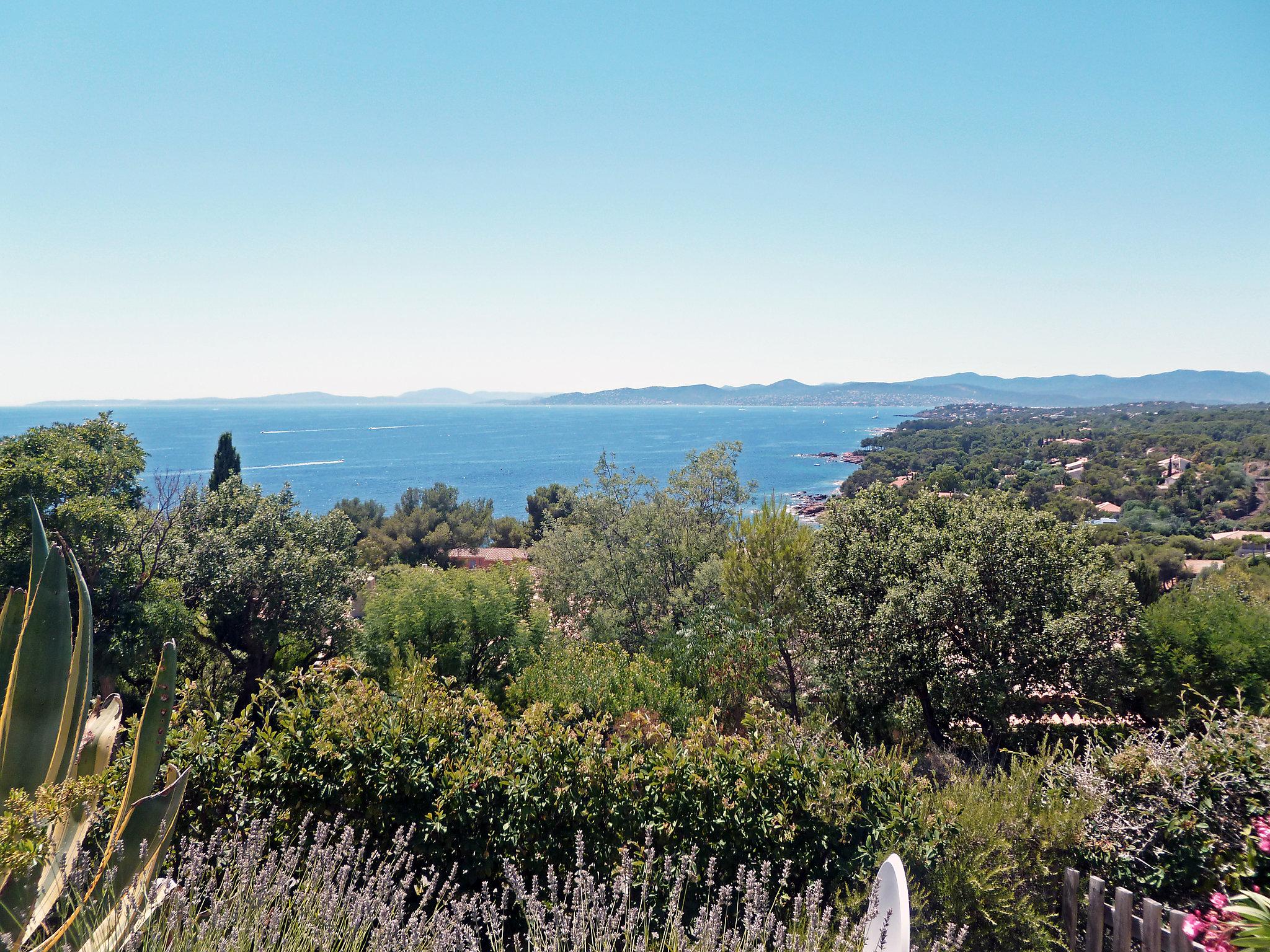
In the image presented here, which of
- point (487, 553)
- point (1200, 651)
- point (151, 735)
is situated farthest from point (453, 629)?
point (487, 553)

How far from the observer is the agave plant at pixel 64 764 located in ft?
7.83

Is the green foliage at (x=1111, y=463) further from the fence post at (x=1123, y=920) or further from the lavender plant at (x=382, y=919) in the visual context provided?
the lavender plant at (x=382, y=919)

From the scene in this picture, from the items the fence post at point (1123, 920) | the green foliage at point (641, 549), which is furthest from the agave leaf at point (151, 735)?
the green foliage at point (641, 549)

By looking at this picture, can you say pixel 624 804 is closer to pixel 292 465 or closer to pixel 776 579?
pixel 776 579

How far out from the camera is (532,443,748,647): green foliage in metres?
14.0

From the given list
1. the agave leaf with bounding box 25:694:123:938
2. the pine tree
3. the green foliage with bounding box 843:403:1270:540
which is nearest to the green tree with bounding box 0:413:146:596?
the agave leaf with bounding box 25:694:123:938

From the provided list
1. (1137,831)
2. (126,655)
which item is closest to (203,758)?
(1137,831)

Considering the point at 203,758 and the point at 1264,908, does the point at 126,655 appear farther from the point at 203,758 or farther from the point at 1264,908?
the point at 1264,908

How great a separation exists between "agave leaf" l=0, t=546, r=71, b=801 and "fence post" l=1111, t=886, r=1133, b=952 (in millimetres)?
5474

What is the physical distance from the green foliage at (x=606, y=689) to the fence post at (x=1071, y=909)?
12.4 feet

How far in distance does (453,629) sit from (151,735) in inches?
326

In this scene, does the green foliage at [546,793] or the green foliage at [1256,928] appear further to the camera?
the green foliage at [546,793]

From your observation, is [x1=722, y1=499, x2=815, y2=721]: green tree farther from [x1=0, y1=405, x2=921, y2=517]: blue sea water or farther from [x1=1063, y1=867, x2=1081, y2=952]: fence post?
[x1=0, y1=405, x2=921, y2=517]: blue sea water

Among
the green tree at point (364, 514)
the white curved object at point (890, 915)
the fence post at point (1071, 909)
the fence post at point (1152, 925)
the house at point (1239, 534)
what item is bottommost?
the house at point (1239, 534)
